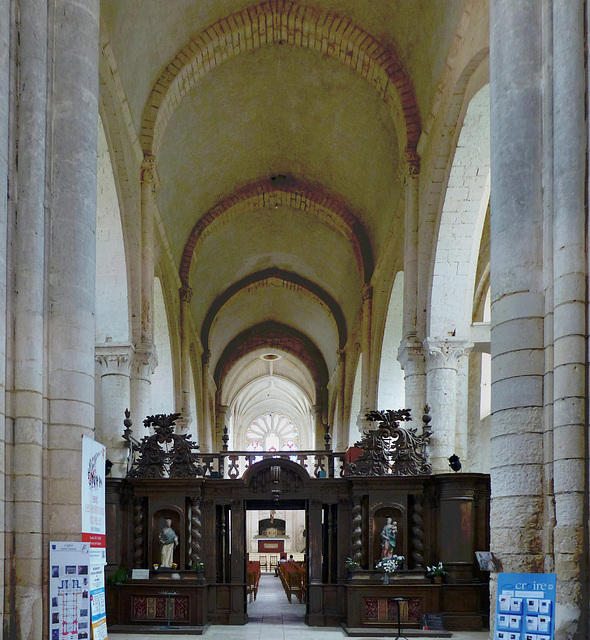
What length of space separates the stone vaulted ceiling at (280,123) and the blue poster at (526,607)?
9.24 m

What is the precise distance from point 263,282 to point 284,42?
13083 mm

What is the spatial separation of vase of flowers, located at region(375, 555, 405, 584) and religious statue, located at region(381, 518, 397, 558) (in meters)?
0.12

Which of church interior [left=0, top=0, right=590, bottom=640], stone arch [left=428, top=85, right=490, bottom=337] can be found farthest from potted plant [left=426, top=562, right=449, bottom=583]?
stone arch [left=428, top=85, right=490, bottom=337]

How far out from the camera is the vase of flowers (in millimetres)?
13633

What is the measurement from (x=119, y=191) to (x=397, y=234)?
6.21m

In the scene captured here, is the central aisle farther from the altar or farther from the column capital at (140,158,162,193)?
the altar

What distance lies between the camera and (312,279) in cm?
3005

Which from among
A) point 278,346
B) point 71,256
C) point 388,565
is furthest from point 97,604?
point 278,346

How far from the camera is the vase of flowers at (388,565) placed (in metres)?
13.6

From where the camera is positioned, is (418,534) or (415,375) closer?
(418,534)

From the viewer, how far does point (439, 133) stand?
1507cm

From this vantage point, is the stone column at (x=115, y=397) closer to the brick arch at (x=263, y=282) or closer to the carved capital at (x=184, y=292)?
the carved capital at (x=184, y=292)

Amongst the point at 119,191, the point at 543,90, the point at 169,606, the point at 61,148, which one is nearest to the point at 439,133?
the point at 119,191

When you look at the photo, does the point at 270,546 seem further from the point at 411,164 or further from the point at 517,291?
the point at 517,291
